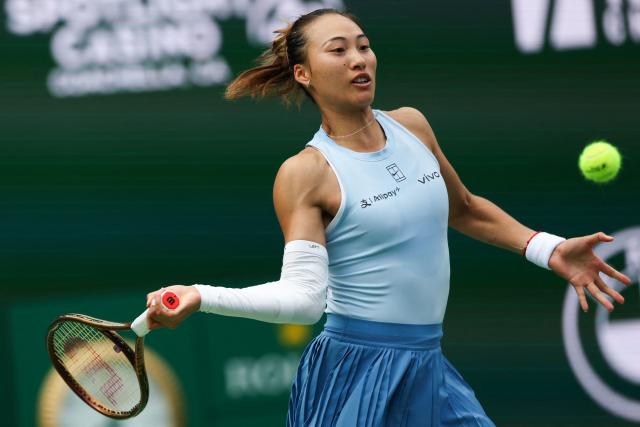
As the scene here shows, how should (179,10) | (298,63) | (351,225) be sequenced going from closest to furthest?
(351,225) → (298,63) → (179,10)

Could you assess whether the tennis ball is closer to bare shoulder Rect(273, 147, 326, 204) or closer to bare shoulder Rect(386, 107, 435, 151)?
bare shoulder Rect(386, 107, 435, 151)

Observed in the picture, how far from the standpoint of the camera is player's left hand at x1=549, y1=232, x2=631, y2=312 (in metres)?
3.29

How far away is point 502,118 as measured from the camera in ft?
15.9

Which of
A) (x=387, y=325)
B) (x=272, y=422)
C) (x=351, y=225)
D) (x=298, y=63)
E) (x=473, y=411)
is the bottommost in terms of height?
(x=272, y=422)

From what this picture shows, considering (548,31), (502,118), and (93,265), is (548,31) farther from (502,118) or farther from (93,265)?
(93,265)

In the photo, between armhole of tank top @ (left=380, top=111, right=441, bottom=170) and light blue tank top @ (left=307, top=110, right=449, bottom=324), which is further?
armhole of tank top @ (left=380, top=111, right=441, bottom=170)

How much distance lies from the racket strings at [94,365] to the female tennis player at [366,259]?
1.50ft

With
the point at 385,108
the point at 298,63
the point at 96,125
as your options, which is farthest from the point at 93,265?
the point at 298,63

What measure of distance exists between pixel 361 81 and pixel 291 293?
62cm

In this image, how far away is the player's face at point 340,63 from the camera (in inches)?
133

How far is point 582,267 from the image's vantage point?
11.0 ft

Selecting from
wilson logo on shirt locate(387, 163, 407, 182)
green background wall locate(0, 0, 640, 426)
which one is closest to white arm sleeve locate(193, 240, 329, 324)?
wilson logo on shirt locate(387, 163, 407, 182)

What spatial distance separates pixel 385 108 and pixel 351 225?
1577 mm

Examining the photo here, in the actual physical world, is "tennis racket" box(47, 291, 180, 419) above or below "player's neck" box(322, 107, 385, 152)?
below
